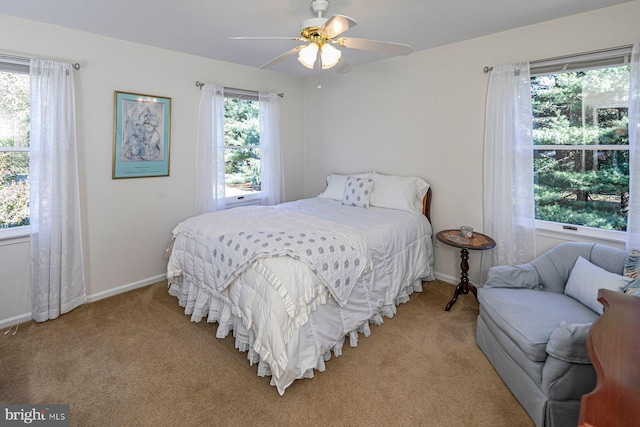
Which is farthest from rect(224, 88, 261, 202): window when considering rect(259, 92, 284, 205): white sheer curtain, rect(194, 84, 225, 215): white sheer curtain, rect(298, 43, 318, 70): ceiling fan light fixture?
rect(298, 43, 318, 70): ceiling fan light fixture

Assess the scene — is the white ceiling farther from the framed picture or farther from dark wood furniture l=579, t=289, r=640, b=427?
dark wood furniture l=579, t=289, r=640, b=427

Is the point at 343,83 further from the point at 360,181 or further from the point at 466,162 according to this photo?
the point at 466,162

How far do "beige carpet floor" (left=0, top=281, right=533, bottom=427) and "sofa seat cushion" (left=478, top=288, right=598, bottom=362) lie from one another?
0.38 meters

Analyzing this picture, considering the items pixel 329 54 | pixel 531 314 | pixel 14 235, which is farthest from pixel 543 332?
pixel 14 235

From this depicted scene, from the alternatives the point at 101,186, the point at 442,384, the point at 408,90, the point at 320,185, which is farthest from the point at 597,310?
the point at 101,186

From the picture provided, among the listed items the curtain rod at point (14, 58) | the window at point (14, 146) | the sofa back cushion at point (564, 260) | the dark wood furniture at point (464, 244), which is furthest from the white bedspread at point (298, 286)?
the curtain rod at point (14, 58)

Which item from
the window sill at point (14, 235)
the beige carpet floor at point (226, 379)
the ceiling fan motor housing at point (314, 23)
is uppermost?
the ceiling fan motor housing at point (314, 23)

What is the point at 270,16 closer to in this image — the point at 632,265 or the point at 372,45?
the point at 372,45

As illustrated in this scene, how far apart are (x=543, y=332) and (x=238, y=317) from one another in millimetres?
1812

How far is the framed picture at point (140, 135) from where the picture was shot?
3107 millimetres

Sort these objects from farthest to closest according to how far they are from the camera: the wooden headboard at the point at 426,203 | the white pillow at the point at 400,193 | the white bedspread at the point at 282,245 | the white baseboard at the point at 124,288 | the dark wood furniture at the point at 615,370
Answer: the wooden headboard at the point at 426,203, the white pillow at the point at 400,193, the white baseboard at the point at 124,288, the white bedspread at the point at 282,245, the dark wood furniture at the point at 615,370

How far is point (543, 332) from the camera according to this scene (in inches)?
68.1

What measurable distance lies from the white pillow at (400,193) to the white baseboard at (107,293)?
2512 mm

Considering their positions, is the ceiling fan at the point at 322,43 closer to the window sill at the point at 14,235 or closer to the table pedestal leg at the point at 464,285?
the table pedestal leg at the point at 464,285
